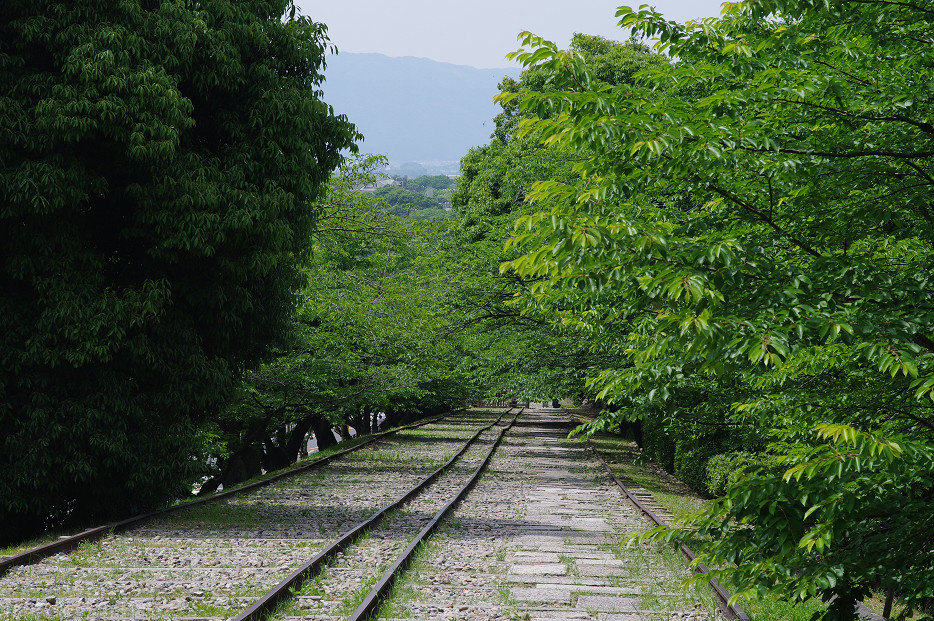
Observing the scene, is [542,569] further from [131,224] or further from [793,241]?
[131,224]

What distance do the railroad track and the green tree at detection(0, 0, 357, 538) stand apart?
5.55ft

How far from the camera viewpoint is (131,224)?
42.0 feet

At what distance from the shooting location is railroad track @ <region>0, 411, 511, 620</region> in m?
7.41

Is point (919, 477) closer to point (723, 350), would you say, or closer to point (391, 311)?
point (723, 350)

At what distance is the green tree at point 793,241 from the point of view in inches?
154

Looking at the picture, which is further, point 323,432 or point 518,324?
point 323,432

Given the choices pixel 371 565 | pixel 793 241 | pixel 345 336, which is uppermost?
pixel 793 241

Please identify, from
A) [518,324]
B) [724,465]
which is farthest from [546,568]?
[518,324]

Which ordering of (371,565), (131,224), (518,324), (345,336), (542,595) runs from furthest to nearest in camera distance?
1. (518,324)
2. (345,336)
3. (131,224)
4. (371,565)
5. (542,595)

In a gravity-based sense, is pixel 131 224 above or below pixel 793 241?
above

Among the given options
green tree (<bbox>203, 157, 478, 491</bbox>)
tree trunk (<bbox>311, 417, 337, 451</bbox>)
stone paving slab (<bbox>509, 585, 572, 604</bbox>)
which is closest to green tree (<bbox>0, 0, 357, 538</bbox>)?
green tree (<bbox>203, 157, 478, 491</bbox>)

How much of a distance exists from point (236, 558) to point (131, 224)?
5807mm

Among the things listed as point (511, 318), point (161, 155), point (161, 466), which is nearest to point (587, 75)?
point (161, 155)

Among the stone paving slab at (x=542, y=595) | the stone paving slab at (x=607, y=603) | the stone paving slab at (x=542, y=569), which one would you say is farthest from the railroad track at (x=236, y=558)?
the stone paving slab at (x=607, y=603)
